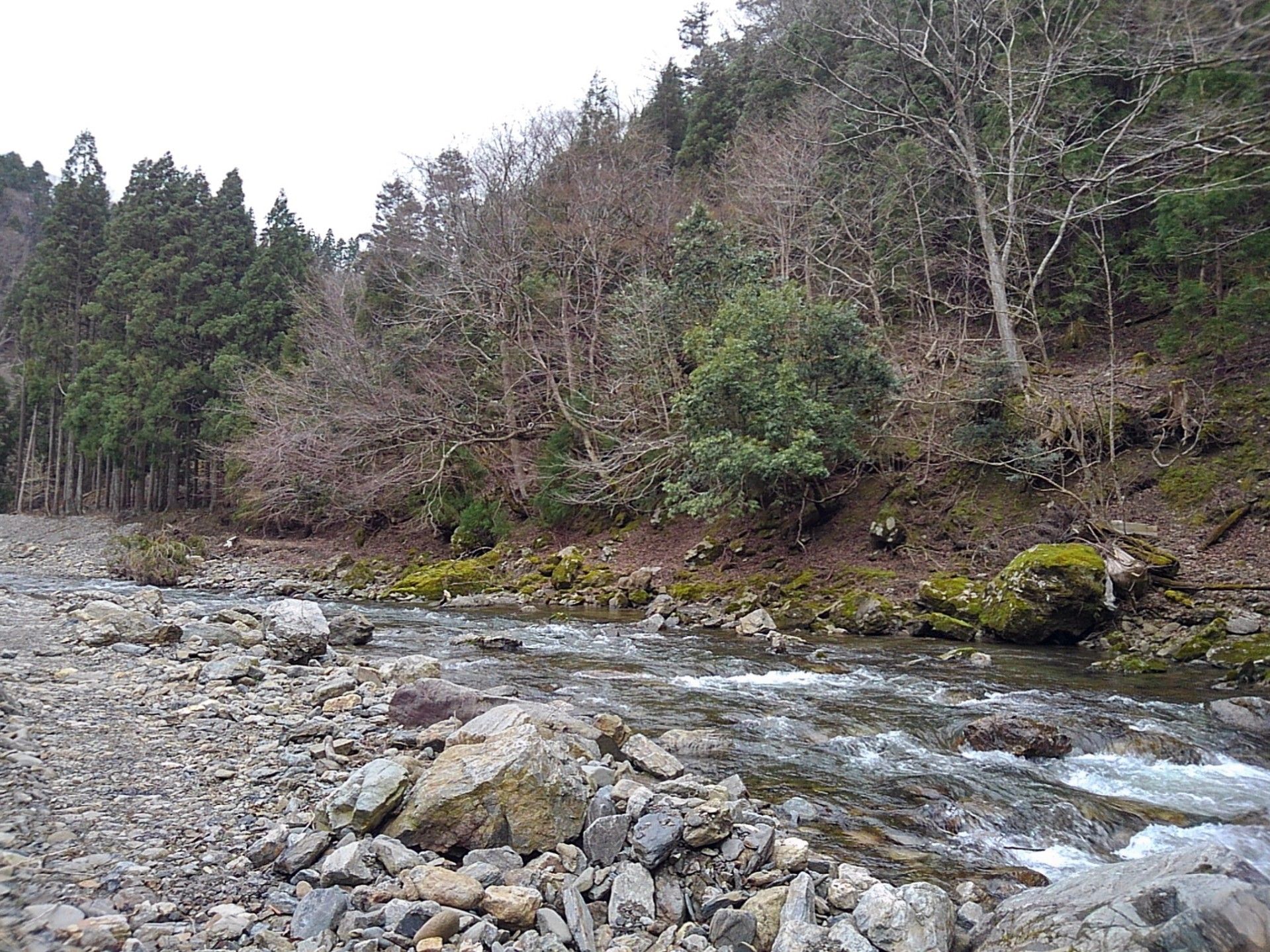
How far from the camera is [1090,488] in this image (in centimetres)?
1303

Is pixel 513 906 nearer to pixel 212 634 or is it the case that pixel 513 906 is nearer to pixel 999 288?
pixel 212 634

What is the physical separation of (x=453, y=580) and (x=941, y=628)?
11574 mm

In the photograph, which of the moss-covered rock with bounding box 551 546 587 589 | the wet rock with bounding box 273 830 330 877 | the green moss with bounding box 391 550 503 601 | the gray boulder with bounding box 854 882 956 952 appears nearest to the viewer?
the gray boulder with bounding box 854 882 956 952

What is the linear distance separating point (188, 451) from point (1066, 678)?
38715mm

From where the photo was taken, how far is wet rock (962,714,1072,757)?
6105 mm

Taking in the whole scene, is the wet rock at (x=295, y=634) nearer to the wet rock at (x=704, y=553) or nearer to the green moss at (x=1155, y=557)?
the wet rock at (x=704, y=553)

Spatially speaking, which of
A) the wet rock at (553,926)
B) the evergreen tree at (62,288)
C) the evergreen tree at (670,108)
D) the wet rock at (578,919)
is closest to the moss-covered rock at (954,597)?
the wet rock at (578,919)

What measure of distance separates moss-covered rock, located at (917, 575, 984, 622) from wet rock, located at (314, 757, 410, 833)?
962cm

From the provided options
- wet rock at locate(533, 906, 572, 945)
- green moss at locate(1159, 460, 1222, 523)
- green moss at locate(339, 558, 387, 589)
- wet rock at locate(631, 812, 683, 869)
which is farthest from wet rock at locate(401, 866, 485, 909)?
green moss at locate(339, 558, 387, 589)

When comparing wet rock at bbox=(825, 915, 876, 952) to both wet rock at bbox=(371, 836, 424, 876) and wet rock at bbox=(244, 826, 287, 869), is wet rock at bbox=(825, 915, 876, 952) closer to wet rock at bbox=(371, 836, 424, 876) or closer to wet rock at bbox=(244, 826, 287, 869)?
wet rock at bbox=(371, 836, 424, 876)

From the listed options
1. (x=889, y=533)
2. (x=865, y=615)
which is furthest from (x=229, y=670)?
(x=889, y=533)

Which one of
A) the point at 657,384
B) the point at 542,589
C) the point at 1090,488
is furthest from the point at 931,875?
the point at 657,384

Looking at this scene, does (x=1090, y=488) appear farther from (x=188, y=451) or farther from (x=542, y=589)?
(x=188, y=451)

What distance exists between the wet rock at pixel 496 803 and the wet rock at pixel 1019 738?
372 cm
